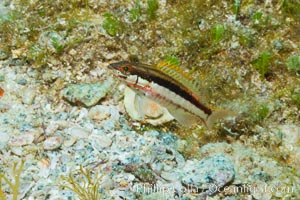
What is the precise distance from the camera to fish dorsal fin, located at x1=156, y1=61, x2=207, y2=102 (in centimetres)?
429

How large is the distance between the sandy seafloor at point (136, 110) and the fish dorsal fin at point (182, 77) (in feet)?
2.33

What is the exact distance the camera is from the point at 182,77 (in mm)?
4312

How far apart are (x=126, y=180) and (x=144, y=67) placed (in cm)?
114

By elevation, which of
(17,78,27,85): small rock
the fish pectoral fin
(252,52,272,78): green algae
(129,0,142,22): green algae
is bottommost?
the fish pectoral fin

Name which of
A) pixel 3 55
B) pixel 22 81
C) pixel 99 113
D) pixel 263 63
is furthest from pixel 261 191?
pixel 3 55

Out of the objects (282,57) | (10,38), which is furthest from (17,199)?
(282,57)

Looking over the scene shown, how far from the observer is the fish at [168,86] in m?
4.29

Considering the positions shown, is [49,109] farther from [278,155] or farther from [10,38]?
[278,155]

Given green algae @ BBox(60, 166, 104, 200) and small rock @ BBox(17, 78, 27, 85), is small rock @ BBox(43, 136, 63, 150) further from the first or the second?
small rock @ BBox(17, 78, 27, 85)

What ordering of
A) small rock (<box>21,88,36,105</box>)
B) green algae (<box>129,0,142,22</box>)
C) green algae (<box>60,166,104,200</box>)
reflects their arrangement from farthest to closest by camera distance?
1. green algae (<box>129,0,142,22</box>)
2. small rock (<box>21,88,36,105</box>)
3. green algae (<box>60,166,104,200</box>)

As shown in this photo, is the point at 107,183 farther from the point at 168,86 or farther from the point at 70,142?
the point at 168,86

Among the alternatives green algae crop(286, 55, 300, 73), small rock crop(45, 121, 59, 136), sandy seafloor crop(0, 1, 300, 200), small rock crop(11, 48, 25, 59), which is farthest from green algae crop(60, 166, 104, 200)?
green algae crop(286, 55, 300, 73)

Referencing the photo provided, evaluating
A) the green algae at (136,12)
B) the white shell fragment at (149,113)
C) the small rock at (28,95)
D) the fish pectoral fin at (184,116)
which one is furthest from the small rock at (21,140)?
the green algae at (136,12)

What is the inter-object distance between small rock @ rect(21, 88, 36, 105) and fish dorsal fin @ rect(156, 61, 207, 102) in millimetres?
1867
